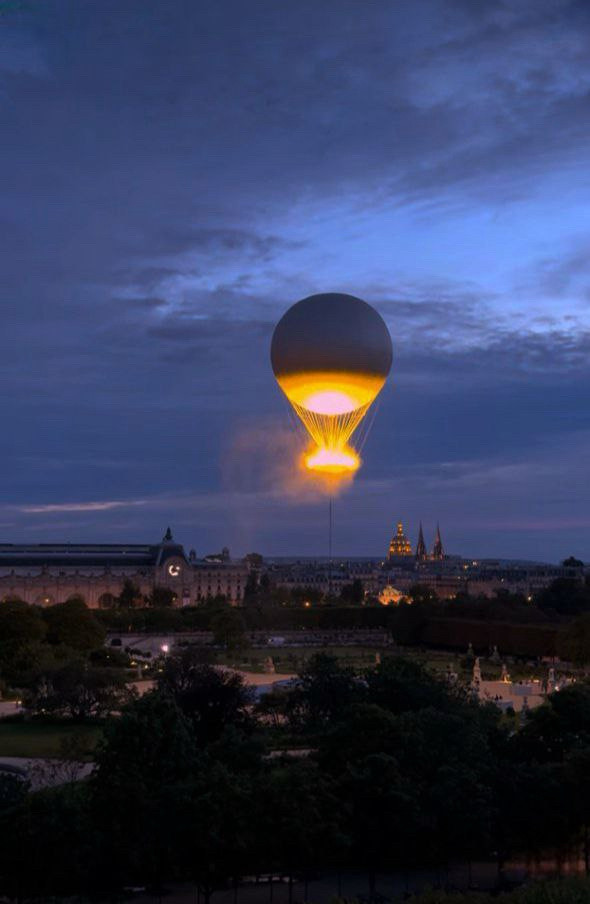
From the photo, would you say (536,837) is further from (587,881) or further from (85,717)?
(85,717)

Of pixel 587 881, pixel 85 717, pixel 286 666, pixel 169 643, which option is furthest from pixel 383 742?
pixel 169 643

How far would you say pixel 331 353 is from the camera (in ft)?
90.3

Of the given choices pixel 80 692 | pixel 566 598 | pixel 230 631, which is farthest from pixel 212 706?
pixel 566 598

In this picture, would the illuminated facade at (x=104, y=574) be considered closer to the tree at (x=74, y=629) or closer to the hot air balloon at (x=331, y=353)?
the tree at (x=74, y=629)

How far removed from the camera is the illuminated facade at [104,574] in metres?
102

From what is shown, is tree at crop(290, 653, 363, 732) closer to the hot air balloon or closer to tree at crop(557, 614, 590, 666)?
the hot air balloon

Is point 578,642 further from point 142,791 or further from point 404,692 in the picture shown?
point 142,791

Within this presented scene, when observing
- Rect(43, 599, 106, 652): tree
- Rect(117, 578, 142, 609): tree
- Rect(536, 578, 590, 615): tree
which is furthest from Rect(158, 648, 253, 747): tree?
Rect(117, 578, 142, 609): tree

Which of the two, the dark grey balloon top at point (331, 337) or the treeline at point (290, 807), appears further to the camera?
the dark grey balloon top at point (331, 337)

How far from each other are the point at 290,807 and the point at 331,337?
1333 centimetres

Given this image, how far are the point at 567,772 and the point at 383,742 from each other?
3.38 metres

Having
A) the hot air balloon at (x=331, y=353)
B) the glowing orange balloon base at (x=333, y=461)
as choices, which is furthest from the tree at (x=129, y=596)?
the hot air balloon at (x=331, y=353)

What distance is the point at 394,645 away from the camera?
68.4m

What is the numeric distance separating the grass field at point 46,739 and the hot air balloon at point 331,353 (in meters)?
10.4
